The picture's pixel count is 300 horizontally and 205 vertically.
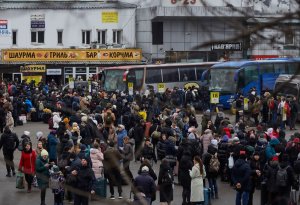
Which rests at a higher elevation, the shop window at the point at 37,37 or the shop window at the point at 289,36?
the shop window at the point at 289,36

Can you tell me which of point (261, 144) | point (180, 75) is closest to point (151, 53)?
point (180, 75)


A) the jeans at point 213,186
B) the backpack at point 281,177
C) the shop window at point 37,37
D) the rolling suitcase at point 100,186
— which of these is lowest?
the jeans at point 213,186

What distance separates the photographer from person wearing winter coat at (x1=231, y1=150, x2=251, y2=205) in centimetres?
1543

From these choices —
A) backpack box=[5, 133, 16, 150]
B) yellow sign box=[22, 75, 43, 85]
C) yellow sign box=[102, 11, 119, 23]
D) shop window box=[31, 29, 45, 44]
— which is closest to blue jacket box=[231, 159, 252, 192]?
backpack box=[5, 133, 16, 150]

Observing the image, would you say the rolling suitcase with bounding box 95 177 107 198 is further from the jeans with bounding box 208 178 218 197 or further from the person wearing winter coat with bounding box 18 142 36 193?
the jeans with bounding box 208 178 218 197

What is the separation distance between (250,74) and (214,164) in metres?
18.7

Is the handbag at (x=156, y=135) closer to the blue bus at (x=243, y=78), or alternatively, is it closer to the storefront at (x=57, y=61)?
the blue bus at (x=243, y=78)

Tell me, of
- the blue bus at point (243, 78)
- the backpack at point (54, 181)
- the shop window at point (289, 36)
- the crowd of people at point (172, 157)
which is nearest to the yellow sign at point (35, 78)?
the blue bus at point (243, 78)

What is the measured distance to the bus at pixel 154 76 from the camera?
132ft

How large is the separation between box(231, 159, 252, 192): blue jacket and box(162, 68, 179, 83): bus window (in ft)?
83.5

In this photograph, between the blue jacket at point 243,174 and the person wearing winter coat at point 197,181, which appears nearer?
the blue jacket at point 243,174

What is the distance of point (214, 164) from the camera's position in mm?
16984

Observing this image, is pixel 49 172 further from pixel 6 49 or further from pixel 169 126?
pixel 6 49

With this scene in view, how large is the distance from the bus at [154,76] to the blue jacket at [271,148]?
2188 centimetres
